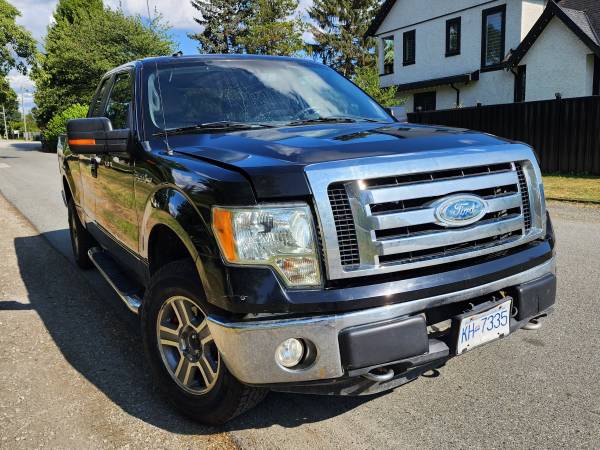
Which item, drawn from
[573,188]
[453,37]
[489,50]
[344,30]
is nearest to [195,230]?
[573,188]

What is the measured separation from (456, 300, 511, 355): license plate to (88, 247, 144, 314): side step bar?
190cm

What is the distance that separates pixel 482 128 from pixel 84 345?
14.9 m

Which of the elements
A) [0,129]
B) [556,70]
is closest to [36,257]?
[556,70]

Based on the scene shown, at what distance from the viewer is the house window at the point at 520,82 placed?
20.7 metres

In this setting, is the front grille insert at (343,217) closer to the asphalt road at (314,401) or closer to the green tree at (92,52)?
the asphalt road at (314,401)

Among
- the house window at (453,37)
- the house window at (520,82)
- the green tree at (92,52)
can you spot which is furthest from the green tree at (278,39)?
the house window at (520,82)

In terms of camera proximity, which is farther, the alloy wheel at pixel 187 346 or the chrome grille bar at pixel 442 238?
the alloy wheel at pixel 187 346

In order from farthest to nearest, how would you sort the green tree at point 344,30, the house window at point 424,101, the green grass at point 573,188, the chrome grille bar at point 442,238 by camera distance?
the green tree at point 344,30 < the house window at point 424,101 < the green grass at point 573,188 < the chrome grille bar at point 442,238

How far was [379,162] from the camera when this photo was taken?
92.9 inches

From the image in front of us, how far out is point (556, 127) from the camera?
14438mm

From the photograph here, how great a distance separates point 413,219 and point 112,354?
2.43m

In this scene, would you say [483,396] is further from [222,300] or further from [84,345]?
[84,345]

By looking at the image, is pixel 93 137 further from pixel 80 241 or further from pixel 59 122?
pixel 59 122

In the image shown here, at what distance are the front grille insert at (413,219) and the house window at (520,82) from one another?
65.7ft
